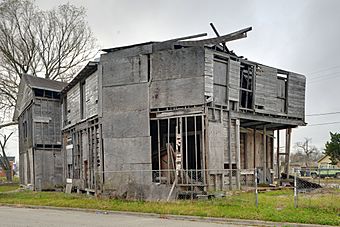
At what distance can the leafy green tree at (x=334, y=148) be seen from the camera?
159 ft

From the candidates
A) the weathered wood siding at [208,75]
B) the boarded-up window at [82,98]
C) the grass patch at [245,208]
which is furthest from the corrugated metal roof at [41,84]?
the weathered wood siding at [208,75]

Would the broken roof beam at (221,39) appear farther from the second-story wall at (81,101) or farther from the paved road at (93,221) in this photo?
the paved road at (93,221)

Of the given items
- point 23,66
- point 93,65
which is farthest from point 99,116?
point 23,66

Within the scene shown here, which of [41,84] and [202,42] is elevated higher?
[202,42]

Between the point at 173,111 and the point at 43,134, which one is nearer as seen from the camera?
the point at 173,111

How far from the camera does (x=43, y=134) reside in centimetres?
3266

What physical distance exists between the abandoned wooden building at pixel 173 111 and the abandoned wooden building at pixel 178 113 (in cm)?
5

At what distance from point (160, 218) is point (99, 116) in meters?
9.58

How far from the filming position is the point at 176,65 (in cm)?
2056

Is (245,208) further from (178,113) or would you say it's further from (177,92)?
(177,92)

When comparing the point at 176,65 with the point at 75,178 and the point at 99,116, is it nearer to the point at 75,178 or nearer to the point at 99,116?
the point at 99,116

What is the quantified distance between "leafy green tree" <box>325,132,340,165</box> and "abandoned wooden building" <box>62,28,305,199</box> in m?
26.9

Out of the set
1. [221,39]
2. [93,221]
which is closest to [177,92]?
[221,39]

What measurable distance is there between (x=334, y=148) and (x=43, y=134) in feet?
110
